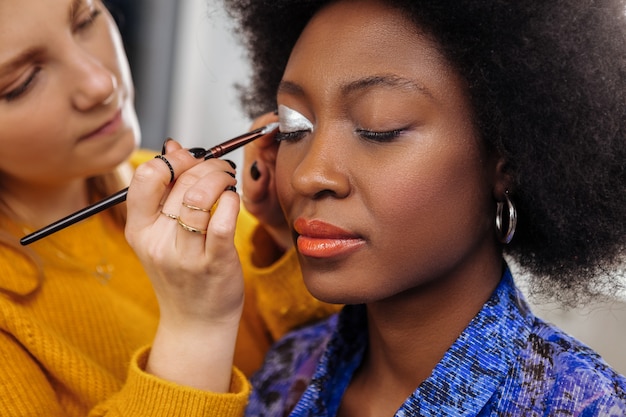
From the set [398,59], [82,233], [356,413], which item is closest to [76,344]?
[82,233]

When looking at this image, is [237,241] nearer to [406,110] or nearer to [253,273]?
[253,273]

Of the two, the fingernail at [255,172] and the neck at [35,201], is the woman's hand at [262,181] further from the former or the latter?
the neck at [35,201]

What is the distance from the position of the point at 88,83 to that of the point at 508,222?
634 millimetres

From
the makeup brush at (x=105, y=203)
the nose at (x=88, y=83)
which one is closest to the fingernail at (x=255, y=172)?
the makeup brush at (x=105, y=203)

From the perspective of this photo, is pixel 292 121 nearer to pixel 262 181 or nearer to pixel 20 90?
pixel 262 181

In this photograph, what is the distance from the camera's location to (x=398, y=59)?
843mm

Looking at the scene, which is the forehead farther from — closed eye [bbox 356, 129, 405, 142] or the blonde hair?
the blonde hair

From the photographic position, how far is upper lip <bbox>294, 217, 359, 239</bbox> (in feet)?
2.85

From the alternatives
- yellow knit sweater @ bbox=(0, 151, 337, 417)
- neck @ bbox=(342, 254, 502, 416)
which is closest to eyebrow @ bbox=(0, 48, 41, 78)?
yellow knit sweater @ bbox=(0, 151, 337, 417)

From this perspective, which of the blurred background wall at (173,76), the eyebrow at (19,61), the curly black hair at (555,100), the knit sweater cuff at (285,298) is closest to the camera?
the curly black hair at (555,100)

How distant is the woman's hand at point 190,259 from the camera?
89 cm

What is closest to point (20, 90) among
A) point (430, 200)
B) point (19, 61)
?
point (19, 61)

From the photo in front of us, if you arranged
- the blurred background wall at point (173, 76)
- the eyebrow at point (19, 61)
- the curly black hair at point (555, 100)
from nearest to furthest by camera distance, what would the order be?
the curly black hair at point (555, 100)
the eyebrow at point (19, 61)
the blurred background wall at point (173, 76)

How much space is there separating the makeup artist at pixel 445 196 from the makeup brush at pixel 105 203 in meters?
0.06
